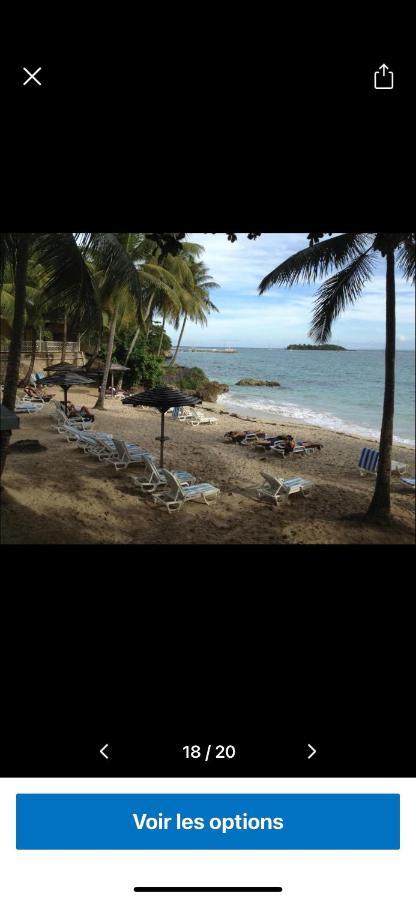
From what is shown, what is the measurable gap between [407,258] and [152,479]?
3.86 meters

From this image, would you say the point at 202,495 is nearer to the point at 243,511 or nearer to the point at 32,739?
the point at 243,511

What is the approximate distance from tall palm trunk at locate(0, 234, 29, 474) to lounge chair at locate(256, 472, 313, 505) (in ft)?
10.2

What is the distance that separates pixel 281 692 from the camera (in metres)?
1.50

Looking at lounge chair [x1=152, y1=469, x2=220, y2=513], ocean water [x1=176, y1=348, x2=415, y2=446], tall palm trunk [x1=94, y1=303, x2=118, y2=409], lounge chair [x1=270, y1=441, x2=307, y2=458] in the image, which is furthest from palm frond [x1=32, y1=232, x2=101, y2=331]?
tall palm trunk [x1=94, y1=303, x2=118, y2=409]

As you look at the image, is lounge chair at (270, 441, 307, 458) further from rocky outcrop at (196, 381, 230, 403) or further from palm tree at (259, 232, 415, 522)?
rocky outcrop at (196, 381, 230, 403)

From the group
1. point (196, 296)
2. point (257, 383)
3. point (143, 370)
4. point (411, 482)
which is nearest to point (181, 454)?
point (411, 482)

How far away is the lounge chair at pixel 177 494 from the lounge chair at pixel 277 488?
26.9 inches

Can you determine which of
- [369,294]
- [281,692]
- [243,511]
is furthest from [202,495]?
[281,692]

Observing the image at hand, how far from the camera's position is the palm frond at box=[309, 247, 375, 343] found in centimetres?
483

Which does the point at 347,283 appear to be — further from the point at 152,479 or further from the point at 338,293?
the point at 152,479

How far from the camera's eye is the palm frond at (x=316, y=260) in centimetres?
471

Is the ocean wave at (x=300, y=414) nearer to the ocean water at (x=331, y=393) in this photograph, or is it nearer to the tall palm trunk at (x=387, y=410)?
the ocean water at (x=331, y=393)
